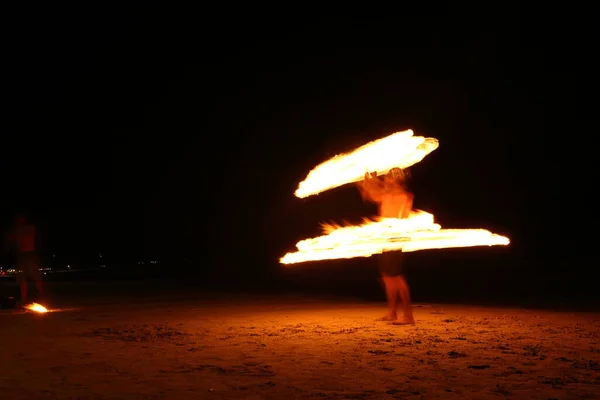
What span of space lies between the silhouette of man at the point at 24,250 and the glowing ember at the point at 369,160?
17.5 feet

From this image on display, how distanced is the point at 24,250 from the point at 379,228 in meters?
7.12

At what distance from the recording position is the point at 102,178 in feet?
141

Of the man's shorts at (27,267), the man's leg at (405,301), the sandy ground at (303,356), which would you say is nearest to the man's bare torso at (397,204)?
the man's leg at (405,301)

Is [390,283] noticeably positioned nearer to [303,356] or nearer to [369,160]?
[369,160]

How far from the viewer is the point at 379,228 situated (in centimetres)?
974

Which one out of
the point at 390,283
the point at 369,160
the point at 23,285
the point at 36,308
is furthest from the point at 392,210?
the point at 23,285

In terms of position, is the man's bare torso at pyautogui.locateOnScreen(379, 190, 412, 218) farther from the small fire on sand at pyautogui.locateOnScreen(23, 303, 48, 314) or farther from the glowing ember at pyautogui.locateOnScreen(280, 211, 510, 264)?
the small fire on sand at pyautogui.locateOnScreen(23, 303, 48, 314)

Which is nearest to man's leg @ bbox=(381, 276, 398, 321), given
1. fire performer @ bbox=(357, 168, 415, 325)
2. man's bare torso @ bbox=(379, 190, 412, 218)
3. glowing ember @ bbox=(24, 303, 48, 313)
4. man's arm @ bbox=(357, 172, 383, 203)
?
fire performer @ bbox=(357, 168, 415, 325)

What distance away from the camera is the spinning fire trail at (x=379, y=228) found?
9719 mm

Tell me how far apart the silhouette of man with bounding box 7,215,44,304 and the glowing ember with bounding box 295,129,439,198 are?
5331 millimetres

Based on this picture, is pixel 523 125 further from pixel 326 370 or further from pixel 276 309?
pixel 326 370

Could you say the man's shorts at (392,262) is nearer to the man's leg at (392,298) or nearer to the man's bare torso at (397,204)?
the man's leg at (392,298)

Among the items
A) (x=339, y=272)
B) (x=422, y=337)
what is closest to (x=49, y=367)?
(x=422, y=337)

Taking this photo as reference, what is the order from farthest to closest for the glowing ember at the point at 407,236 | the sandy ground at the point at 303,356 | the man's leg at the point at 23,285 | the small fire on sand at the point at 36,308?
the man's leg at the point at 23,285 → the small fire on sand at the point at 36,308 → the glowing ember at the point at 407,236 → the sandy ground at the point at 303,356
